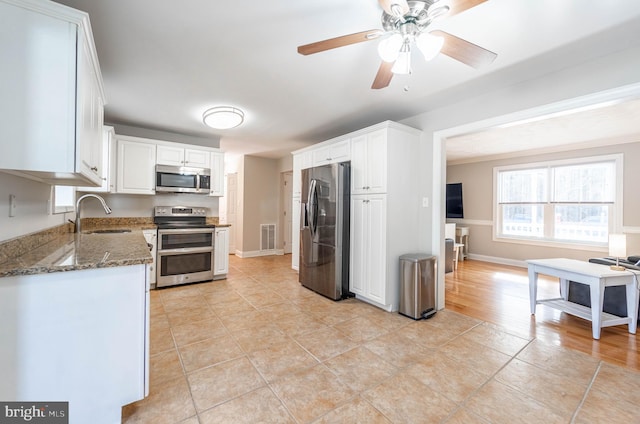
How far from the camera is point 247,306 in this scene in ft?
10.4

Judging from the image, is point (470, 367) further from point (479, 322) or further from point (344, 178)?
point (344, 178)

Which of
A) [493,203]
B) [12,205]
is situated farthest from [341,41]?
[493,203]

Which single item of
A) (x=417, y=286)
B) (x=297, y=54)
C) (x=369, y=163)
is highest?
(x=297, y=54)

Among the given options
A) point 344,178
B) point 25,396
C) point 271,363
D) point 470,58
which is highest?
point 470,58

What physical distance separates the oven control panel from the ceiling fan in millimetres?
3583

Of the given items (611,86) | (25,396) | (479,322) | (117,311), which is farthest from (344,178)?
(25,396)

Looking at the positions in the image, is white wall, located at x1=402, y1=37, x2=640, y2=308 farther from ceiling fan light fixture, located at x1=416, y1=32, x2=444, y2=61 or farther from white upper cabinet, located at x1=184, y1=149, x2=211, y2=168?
white upper cabinet, located at x1=184, y1=149, x2=211, y2=168

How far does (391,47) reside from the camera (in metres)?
1.55

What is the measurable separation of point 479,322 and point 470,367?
3.26 ft

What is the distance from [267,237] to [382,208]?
4003 mm

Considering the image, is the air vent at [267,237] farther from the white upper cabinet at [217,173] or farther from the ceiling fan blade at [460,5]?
the ceiling fan blade at [460,5]

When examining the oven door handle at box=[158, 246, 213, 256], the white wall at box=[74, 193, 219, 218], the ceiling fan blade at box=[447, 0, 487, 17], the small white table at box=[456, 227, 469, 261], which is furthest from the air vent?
the ceiling fan blade at box=[447, 0, 487, 17]

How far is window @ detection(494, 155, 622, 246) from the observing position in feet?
15.1

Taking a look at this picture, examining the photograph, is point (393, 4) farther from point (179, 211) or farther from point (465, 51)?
point (179, 211)
